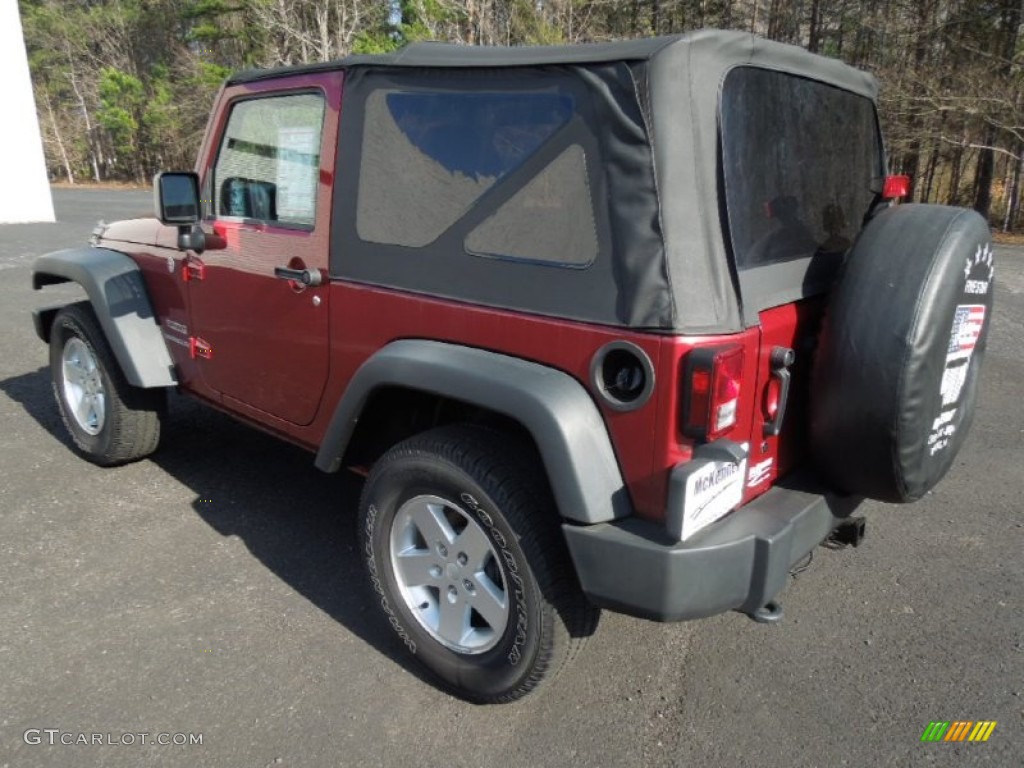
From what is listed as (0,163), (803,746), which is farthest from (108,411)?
(0,163)

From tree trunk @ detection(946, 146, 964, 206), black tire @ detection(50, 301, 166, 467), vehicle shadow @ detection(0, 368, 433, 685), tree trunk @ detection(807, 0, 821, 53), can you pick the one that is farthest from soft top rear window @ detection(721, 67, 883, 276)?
tree trunk @ detection(807, 0, 821, 53)

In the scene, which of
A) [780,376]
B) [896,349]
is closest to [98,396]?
[780,376]

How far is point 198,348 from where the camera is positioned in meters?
3.57

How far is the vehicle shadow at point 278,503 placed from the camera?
3053 mm

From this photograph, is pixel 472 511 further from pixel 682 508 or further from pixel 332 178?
pixel 332 178

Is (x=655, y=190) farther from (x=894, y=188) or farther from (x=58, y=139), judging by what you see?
(x=58, y=139)

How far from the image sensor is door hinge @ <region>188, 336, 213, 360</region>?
3.51 meters

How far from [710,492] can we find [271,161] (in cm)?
222

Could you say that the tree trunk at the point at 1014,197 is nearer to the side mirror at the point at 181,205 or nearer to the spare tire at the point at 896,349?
the spare tire at the point at 896,349

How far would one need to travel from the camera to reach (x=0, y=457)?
4379 millimetres

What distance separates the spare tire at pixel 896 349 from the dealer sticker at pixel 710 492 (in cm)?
36

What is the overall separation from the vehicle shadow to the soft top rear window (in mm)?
1823

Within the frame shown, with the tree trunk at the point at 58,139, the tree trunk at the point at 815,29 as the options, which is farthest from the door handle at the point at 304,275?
the tree trunk at the point at 58,139

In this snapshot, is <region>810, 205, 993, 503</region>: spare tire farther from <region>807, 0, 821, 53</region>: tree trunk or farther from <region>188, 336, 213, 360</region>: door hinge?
<region>807, 0, 821, 53</region>: tree trunk
